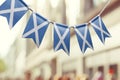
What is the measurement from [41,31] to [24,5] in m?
0.13

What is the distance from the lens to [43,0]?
2623mm

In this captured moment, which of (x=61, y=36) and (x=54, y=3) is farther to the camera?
(x=54, y=3)

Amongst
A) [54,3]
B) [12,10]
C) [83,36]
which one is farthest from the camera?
[54,3]

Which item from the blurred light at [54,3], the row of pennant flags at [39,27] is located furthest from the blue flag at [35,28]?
the blurred light at [54,3]

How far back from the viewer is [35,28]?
4.32 feet

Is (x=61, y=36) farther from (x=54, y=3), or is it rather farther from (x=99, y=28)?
(x=54, y=3)

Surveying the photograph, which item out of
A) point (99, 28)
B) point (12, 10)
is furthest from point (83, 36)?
point (12, 10)

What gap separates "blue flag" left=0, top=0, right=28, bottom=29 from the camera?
127 centimetres

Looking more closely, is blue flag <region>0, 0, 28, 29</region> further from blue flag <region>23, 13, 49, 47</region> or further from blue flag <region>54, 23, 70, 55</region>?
blue flag <region>54, 23, 70, 55</region>

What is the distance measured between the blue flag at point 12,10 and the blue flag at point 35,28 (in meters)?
0.06

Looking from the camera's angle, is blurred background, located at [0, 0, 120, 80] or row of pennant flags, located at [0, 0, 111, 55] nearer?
row of pennant flags, located at [0, 0, 111, 55]

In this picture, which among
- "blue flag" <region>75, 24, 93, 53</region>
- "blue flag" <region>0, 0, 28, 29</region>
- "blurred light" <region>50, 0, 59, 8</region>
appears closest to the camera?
"blue flag" <region>0, 0, 28, 29</region>

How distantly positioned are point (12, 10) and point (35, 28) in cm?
13

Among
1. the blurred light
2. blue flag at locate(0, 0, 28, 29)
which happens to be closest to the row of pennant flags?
blue flag at locate(0, 0, 28, 29)
